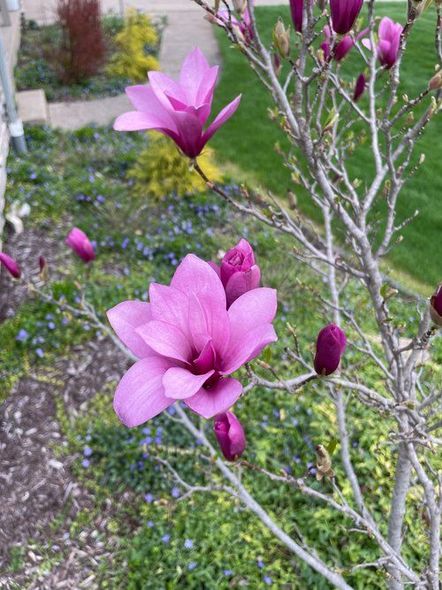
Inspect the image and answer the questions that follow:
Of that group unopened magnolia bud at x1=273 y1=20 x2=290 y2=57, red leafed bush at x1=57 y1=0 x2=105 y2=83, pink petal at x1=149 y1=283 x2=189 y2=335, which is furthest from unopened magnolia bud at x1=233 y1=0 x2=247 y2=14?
red leafed bush at x1=57 y1=0 x2=105 y2=83

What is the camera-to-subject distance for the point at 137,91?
1269 mm

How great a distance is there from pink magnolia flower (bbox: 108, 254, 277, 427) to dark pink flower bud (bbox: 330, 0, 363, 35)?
597 mm

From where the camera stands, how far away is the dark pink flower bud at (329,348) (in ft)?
3.60

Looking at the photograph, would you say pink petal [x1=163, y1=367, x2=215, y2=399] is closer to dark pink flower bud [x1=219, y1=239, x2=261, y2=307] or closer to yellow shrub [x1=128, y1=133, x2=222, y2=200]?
dark pink flower bud [x1=219, y1=239, x2=261, y2=307]

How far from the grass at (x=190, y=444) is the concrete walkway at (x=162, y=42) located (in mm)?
2331

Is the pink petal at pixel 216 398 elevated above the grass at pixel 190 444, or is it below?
above

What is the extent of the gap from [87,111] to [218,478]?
5321mm

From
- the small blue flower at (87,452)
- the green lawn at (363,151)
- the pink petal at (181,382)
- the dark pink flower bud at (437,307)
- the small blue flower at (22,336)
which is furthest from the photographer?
the green lawn at (363,151)

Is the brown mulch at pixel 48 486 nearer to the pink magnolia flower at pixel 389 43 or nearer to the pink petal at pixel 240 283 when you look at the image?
the pink petal at pixel 240 283

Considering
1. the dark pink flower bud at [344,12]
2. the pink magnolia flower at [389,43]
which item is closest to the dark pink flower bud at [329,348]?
the dark pink flower bud at [344,12]

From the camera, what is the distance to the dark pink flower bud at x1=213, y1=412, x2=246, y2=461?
1281 millimetres

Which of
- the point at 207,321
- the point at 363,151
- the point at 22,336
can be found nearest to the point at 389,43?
→ the point at 207,321

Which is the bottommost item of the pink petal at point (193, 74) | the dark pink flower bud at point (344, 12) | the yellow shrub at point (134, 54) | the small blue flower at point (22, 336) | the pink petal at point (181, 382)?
the small blue flower at point (22, 336)

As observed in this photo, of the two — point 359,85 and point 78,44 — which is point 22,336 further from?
point 78,44
